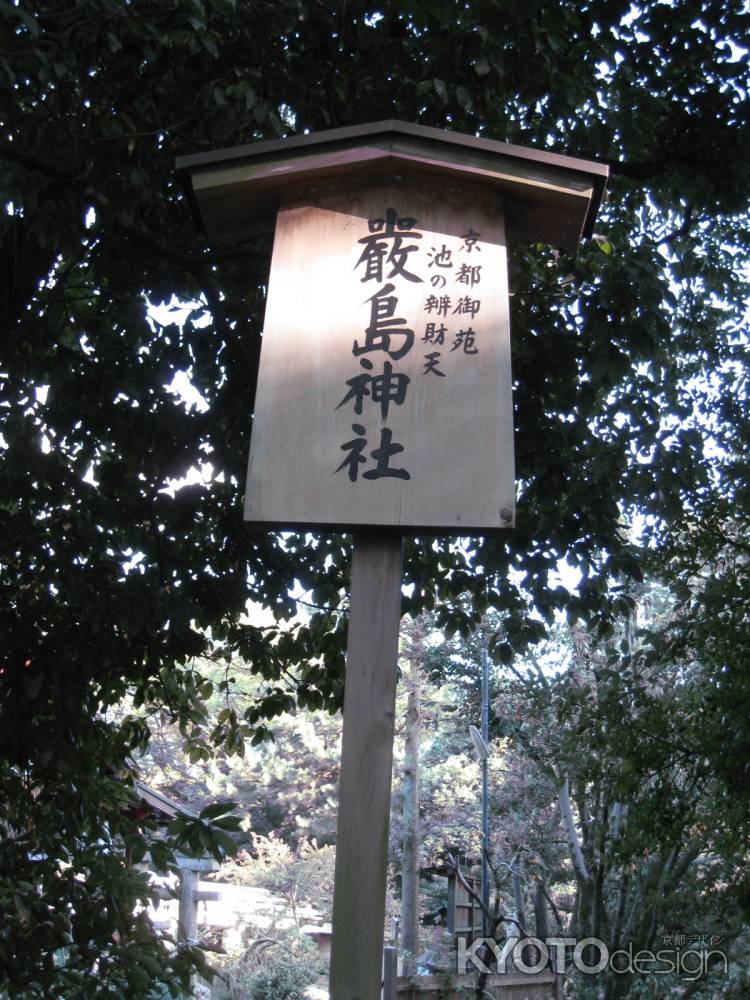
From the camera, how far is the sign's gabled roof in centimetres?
225

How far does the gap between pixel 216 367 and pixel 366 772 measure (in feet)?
8.27

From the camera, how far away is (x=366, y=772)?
1889 mm

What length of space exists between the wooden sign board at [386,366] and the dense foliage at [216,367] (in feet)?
2.52

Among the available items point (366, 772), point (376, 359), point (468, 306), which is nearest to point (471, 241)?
point (468, 306)

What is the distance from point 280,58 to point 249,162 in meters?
1.15

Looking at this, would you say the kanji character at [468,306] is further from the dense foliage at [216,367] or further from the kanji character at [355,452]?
the dense foliage at [216,367]

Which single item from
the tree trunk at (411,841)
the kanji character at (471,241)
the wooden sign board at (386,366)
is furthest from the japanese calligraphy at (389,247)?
the tree trunk at (411,841)

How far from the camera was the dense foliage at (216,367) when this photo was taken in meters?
2.95

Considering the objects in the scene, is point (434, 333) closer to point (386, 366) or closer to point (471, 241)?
point (386, 366)

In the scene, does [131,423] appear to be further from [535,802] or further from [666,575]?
[535,802]

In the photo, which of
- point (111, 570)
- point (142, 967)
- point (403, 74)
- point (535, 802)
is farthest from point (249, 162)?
point (535, 802)

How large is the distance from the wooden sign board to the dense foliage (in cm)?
77

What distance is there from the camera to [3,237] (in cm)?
318

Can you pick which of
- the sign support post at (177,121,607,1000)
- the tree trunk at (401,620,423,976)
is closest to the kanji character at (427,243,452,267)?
the sign support post at (177,121,607,1000)
